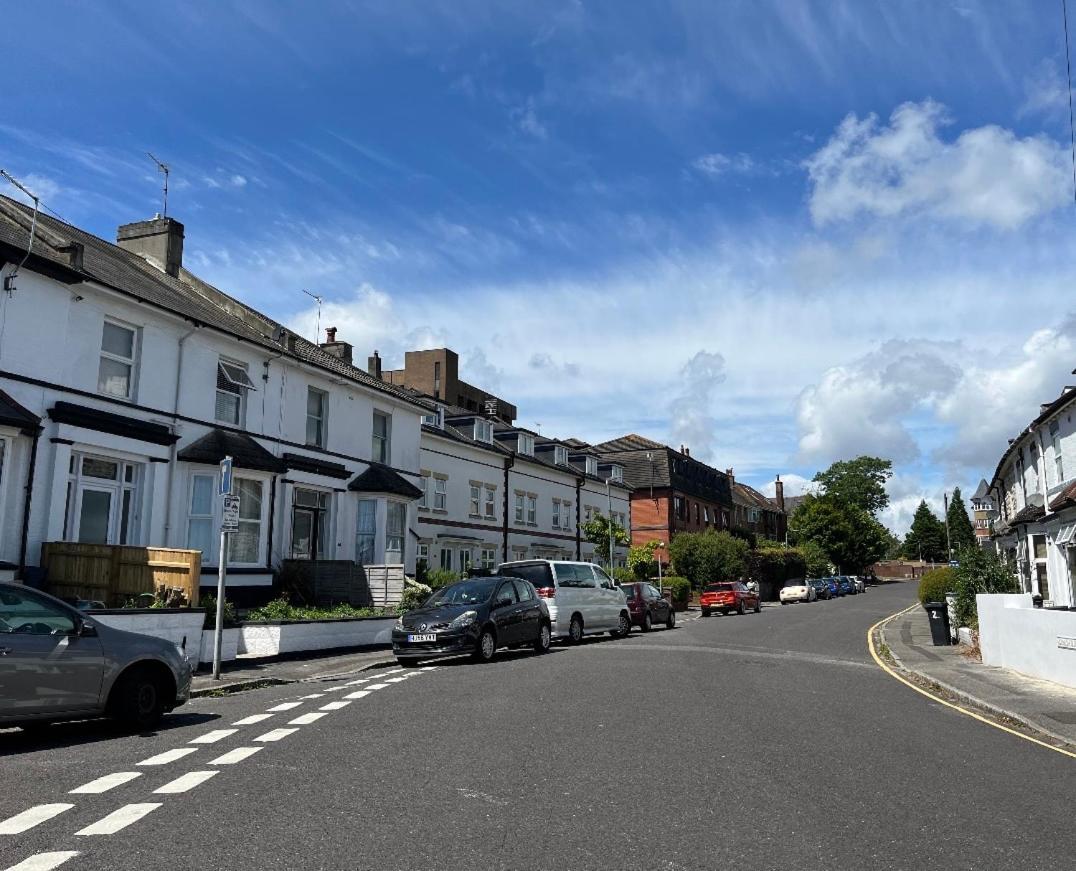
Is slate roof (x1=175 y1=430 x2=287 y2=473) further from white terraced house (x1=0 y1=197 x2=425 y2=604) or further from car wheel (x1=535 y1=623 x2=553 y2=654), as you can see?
car wheel (x1=535 y1=623 x2=553 y2=654)

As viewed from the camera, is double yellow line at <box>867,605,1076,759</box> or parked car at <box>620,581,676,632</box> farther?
parked car at <box>620,581,676,632</box>

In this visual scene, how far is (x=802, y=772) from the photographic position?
24.0 ft

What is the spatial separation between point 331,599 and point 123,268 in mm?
9730

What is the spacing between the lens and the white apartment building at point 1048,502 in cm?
2405

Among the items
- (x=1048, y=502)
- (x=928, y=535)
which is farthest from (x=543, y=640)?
(x=928, y=535)

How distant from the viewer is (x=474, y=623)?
54.4 ft

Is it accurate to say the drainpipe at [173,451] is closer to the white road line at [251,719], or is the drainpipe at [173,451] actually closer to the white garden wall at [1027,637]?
the white road line at [251,719]

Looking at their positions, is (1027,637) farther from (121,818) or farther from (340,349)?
(340,349)

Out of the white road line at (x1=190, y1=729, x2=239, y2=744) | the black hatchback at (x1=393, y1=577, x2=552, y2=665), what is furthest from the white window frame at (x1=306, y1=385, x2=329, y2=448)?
the white road line at (x1=190, y1=729, x2=239, y2=744)

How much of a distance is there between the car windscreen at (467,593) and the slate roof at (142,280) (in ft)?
28.3

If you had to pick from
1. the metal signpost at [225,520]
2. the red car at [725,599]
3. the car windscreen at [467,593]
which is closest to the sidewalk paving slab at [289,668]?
the metal signpost at [225,520]

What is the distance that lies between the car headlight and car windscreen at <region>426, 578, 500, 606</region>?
0.47 metres

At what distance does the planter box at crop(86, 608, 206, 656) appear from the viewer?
13976mm

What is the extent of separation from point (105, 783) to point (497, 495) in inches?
1320
